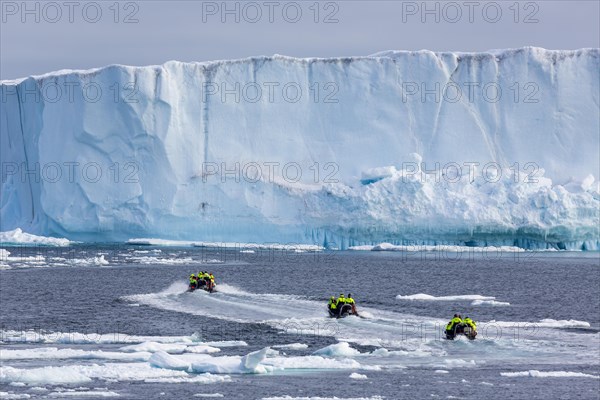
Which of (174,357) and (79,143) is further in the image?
(79,143)

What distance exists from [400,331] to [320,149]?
34534 millimetres

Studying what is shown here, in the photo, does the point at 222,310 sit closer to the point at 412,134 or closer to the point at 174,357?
the point at 174,357

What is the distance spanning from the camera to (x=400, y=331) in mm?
24219

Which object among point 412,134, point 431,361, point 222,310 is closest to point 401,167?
point 412,134

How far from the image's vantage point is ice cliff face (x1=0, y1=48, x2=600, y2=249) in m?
54.6

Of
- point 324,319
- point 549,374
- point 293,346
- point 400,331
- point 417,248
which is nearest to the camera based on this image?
point 549,374

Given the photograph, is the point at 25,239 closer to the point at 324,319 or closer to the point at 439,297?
the point at 439,297

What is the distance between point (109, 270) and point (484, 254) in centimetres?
3068

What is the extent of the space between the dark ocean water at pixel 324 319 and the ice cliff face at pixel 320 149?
236 centimetres

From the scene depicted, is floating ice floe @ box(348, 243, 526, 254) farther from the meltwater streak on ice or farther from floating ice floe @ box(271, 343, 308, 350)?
floating ice floe @ box(271, 343, 308, 350)

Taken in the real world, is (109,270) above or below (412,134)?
below

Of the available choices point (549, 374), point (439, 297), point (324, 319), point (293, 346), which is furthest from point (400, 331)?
point (439, 297)

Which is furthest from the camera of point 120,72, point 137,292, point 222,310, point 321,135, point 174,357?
point 321,135

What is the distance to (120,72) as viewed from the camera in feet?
180
